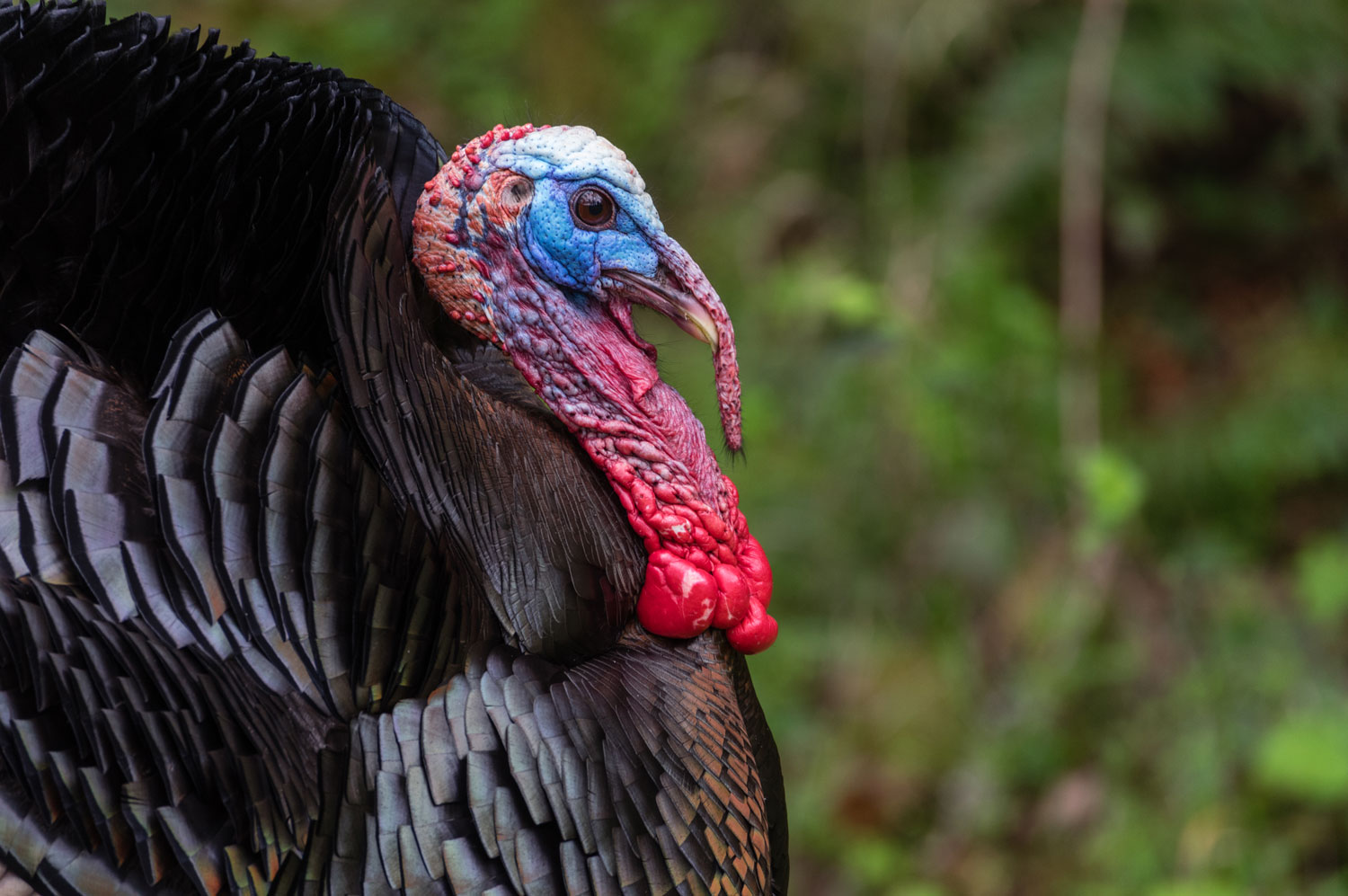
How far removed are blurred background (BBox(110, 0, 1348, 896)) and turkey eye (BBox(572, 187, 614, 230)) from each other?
1.69 metres

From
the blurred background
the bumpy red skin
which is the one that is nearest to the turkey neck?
the bumpy red skin

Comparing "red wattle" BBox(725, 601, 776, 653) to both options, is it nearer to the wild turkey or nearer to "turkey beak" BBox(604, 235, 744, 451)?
the wild turkey

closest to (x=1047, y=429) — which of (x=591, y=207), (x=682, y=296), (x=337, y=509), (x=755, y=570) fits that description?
(x=755, y=570)

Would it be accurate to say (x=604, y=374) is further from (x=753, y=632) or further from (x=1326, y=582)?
(x=1326, y=582)

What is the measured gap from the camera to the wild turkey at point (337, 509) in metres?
1.52

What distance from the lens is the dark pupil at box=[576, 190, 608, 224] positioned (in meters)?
1.83

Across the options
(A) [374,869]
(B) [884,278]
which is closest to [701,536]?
(A) [374,869]

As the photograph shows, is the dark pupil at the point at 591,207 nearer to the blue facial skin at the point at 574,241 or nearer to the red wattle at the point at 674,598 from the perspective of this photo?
the blue facial skin at the point at 574,241

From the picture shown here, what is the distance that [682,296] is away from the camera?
188 centimetres

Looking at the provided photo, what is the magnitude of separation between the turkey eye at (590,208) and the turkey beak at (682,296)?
0.23 feet

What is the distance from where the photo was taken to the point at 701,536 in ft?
6.14

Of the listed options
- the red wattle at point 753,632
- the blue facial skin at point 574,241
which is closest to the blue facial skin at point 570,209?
the blue facial skin at point 574,241

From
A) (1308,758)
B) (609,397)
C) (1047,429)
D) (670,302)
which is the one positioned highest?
(670,302)

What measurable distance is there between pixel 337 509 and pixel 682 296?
58 cm
